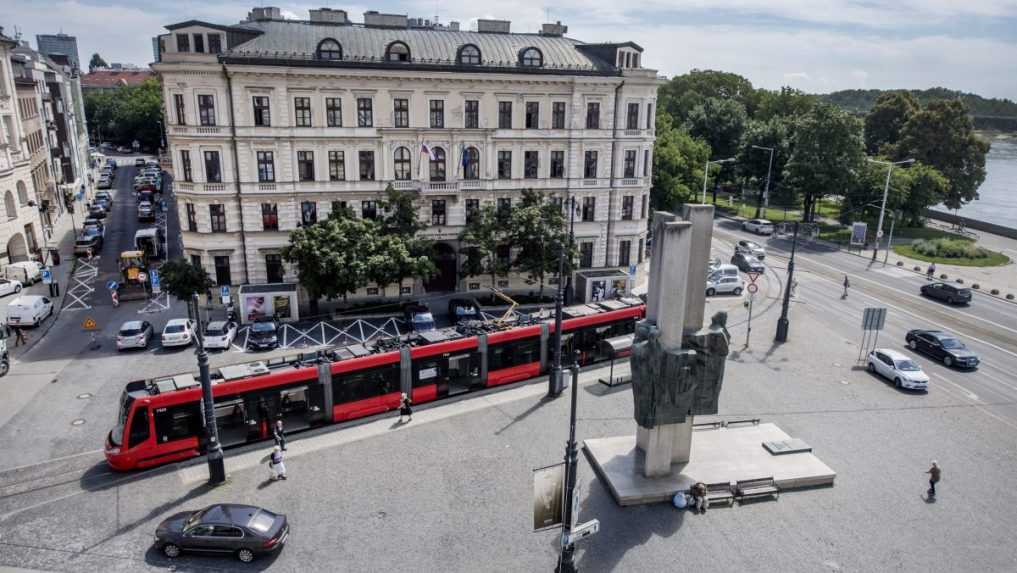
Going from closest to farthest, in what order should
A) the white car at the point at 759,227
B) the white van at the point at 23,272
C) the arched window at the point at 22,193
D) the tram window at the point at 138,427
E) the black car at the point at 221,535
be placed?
the black car at the point at 221,535 → the tram window at the point at 138,427 → the white van at the point at 23,272 → the arched window at the point at 22,193 → the white car at the point at 759,227

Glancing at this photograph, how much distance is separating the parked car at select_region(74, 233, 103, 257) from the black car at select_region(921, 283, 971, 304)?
2634 inches

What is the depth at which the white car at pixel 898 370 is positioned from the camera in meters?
33.1

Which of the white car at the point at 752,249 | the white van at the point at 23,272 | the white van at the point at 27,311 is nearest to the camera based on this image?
the white van at the point at 27,311

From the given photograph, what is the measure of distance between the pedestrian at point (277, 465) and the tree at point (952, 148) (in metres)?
Answer: 89.7

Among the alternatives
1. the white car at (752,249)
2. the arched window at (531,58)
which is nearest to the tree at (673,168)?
the white car at (752,249)

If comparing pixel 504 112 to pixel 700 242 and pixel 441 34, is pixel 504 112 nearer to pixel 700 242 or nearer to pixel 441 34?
pixel 441 34

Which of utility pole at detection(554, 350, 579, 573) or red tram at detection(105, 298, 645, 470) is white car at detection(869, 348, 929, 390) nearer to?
red tram at detection(105, 298, 645, 470)

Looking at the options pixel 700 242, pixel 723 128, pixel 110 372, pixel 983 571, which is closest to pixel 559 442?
pixel 700 242

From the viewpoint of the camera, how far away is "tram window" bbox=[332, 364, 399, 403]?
27.8m

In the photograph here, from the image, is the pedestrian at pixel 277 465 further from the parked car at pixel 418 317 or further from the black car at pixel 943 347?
the black car at pixel 943 347

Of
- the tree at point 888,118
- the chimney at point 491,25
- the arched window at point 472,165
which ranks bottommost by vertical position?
the arched window at point 472,165

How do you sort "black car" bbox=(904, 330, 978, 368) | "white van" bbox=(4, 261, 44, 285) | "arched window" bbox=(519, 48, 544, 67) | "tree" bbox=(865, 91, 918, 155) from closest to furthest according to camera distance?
"black car" bbox=(904, 330, 978, 368) < "arched window" bbox=(519, 48, 544, 67) < "white van" bbox=(4, 261, 44, 285) < "tree" bbox=(865, 91, 918, 155)

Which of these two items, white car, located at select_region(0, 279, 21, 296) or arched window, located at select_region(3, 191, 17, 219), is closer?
white car, located at select_region(0, 279, 21, 296)

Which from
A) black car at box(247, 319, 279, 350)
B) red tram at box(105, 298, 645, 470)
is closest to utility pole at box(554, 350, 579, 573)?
red tram at box(105, 298, 645, 470)
